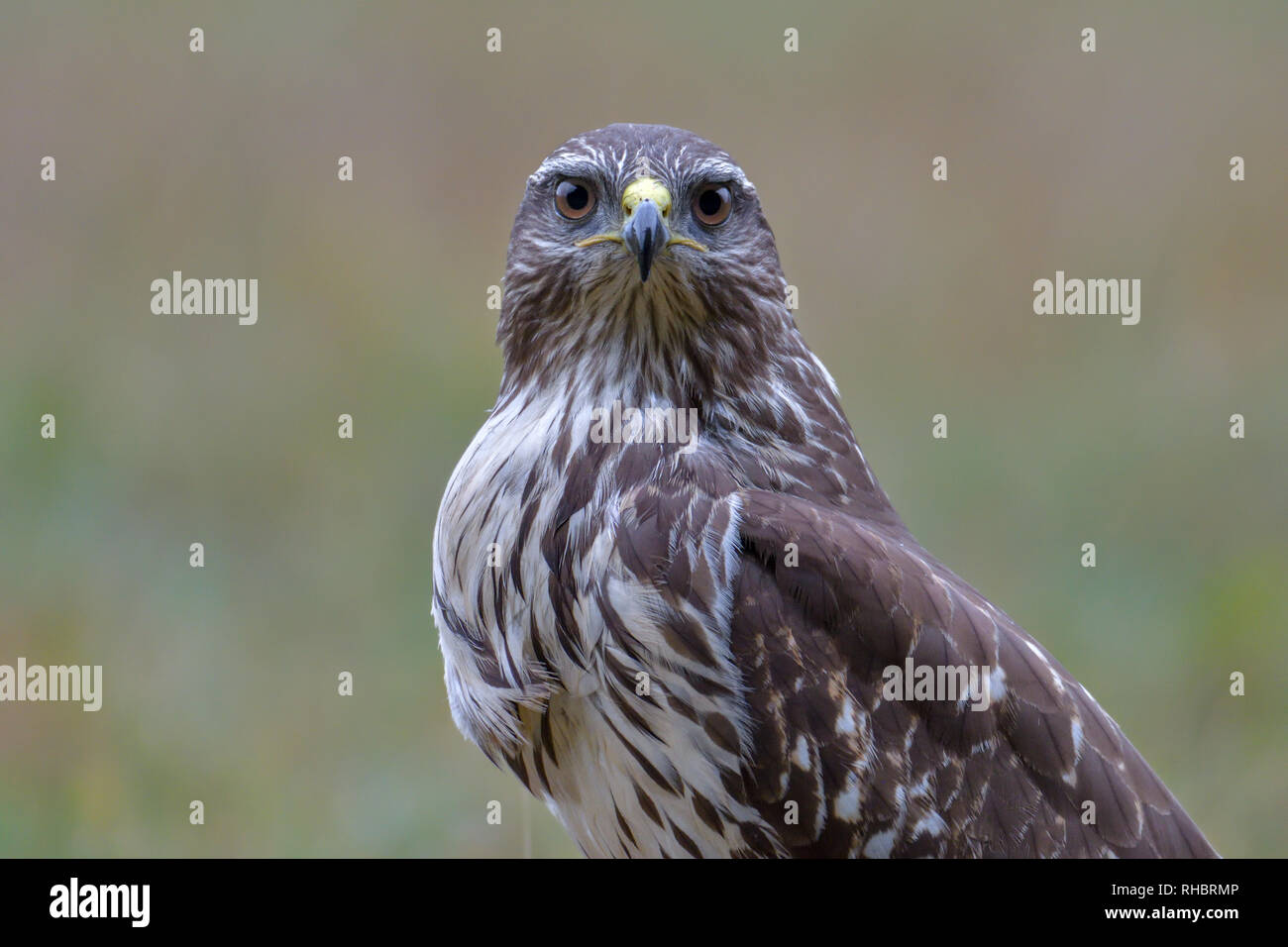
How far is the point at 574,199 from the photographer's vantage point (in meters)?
4.68

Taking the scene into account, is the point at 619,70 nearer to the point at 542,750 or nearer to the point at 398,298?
the point at 398,298

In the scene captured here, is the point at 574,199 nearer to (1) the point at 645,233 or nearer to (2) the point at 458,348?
(1) the point at 645,233

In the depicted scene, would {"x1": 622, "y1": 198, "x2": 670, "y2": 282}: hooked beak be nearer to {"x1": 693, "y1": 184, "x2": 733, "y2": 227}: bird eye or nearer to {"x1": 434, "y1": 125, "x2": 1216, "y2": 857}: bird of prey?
{"x1": 434, "y1": 125, "x2": 1216, "y2": 857}: bird of prey

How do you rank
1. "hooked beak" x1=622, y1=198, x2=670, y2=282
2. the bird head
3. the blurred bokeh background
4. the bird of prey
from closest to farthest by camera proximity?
the bird of prey < "hooked beak" x1=622, y1=198, x2=670, y2=282 < the bird head < the blurred bokeh background

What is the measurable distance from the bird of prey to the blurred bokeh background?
232 centimetres

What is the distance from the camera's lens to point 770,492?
4.47 meters

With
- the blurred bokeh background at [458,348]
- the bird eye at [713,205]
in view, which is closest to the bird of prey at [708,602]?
the bird eye at [713,205]

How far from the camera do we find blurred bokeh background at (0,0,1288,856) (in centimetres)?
735

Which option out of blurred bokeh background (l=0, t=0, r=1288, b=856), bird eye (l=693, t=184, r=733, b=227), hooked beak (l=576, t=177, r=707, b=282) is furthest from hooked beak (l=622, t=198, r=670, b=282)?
blurred bokeh background (l=0, t=0, r=1288, b=856)

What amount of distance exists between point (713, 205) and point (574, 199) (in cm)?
40

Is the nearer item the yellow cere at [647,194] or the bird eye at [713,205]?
the yellow cere at [647,194]

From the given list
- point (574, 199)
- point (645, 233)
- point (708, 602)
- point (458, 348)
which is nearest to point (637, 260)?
point (645, 233)

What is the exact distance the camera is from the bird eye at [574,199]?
4648mm

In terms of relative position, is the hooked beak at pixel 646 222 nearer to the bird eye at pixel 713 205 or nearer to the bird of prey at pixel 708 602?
the bird of prey at pixel 708 602
